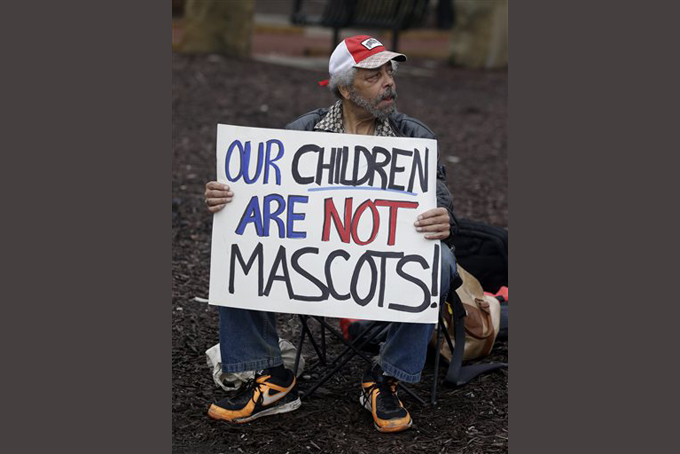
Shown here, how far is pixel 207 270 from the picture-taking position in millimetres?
6641

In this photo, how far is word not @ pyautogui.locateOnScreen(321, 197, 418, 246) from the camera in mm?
4691

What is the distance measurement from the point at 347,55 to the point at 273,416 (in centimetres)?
172

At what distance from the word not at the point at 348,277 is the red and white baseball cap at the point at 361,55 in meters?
0.86

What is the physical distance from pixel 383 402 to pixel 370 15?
28.9 feet

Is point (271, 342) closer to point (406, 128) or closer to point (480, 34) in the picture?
point (406, 128)

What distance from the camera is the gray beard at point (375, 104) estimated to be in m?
4.86

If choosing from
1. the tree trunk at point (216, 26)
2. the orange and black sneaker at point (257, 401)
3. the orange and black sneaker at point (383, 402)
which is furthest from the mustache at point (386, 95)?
the tree trunk at point (216, 26)

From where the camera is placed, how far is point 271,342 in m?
4.95

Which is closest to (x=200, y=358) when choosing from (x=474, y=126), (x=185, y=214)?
(x=185, y=214)

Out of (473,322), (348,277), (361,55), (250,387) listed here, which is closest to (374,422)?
(250,387)

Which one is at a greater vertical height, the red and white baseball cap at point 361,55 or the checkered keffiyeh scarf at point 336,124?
the red and white baseball cap at point 361,55

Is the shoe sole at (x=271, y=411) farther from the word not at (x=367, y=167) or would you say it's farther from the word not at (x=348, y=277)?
the word not at (x=367, y=167)

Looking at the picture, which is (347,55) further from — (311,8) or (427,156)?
(311,8)

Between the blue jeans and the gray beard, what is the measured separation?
666 millimetres
